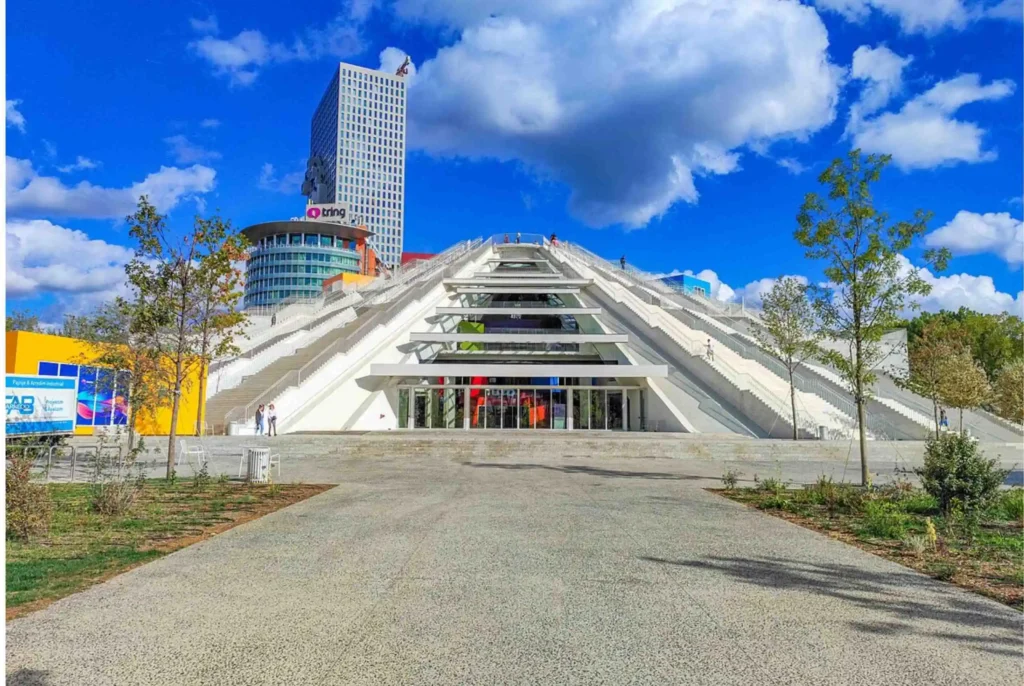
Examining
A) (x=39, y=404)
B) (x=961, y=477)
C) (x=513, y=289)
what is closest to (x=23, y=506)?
(x=39, y=404)

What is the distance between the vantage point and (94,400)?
76.9 ft

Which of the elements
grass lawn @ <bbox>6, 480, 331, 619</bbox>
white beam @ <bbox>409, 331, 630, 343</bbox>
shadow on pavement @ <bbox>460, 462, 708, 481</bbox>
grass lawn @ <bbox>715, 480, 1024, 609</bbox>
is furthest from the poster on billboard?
white beam @ <bbox>409, 331, 630, 343</bbox>

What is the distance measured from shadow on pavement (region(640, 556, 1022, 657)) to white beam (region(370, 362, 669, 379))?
73.3ft

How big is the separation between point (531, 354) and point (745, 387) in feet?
44.0

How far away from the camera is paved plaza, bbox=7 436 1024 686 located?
13.5 ft

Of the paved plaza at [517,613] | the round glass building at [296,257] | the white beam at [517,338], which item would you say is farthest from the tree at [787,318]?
the round glass building at [296,257]

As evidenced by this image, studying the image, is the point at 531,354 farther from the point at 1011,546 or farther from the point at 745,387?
the point at 1011,546

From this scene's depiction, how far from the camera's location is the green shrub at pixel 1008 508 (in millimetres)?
9617

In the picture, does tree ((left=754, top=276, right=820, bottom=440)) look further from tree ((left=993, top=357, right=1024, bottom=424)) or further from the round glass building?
the round glass building

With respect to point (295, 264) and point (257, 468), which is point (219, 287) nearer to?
point (257, 468)

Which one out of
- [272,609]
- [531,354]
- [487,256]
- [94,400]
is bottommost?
[272,609]

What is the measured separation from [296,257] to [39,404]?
306ft

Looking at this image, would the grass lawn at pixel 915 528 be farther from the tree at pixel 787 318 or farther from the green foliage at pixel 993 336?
the green foliage at pixel 993 336

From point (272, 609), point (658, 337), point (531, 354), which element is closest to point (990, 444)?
point (658, 337)
